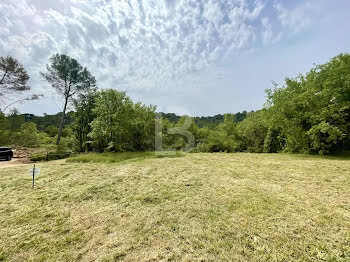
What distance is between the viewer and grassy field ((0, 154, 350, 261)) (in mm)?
1812

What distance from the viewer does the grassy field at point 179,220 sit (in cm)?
181

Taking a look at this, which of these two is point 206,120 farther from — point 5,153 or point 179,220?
point 179,220

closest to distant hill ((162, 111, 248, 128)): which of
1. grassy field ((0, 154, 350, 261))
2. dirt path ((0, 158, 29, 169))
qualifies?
dirt path ((0, 158, 29, 169))

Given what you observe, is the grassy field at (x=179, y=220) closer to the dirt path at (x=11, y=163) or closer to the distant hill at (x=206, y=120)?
the dirt path at (x=11, y=163)

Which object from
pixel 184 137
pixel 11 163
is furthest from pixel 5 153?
pixel 184 137

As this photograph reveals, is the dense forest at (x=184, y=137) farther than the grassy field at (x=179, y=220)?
Yes

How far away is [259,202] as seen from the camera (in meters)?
3.05

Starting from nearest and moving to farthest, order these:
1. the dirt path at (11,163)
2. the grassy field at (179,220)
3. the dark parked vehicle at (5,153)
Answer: the grassy field at (179,220), the dirt path at (11,163), the dark parked vehicle at (5,153)

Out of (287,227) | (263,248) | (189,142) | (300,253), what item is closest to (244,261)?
(263,248)

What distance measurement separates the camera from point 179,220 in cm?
252

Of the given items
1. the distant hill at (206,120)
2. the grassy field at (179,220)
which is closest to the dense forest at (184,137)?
the grassy field at (179,220)

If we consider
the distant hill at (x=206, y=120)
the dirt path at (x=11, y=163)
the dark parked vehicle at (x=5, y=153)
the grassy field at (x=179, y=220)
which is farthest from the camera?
the distant hill at (x=206, y=120)

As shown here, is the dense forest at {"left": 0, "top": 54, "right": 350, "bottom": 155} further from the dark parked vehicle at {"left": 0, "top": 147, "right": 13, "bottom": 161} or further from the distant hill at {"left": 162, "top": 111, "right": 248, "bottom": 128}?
the distant hill at {"left": 162, "top": 111, "right": 248, "bottom": 128}

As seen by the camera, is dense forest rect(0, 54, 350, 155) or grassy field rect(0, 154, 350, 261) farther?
dense forest rect(0, 54, 350, 155)
